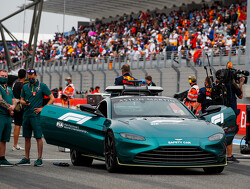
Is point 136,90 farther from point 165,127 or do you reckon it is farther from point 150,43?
point 150,43

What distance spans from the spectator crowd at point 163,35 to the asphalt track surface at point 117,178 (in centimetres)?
1747

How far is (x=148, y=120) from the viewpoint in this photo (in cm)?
991

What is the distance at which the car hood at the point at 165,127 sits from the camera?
9422 millimetres

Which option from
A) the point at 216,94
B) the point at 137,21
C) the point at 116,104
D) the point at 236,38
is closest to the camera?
the point at 116,104

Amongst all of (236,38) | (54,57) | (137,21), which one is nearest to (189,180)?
(236,38)

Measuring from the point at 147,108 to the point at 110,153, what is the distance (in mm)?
1228

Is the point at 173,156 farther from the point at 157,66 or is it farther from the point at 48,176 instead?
the point at 157,66

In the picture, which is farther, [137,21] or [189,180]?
[137,21]

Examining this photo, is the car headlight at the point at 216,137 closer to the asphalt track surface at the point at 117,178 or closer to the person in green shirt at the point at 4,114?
the asphalt track surface at the point at 117,178

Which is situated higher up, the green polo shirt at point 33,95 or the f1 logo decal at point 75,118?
the green polo shirt at point 33,95

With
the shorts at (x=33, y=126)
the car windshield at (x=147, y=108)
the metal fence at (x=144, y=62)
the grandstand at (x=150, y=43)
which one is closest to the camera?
the car windshield at (x=147, y=108)

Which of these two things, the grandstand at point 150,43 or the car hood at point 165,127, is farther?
the grandstand at point 150,43

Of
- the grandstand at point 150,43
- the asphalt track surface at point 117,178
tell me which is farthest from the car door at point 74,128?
the grandstand at point 150,43

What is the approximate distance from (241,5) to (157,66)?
587 centimetres
